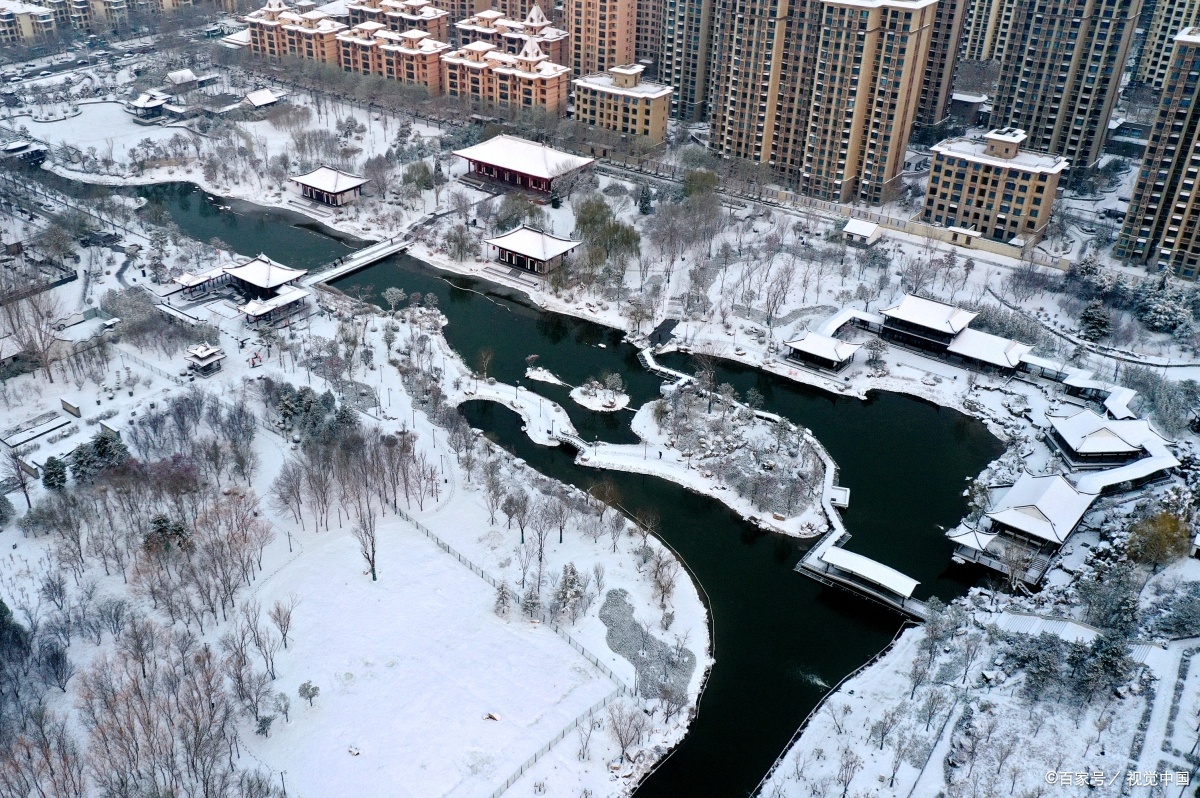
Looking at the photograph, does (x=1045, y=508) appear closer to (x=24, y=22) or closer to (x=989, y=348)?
(x=989, y=348)

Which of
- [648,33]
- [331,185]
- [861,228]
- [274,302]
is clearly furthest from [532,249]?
[648,33]

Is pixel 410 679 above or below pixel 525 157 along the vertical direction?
below

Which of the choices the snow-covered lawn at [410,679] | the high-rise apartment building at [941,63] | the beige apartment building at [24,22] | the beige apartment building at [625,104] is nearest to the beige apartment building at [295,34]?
the beige apartment building at [24,22]

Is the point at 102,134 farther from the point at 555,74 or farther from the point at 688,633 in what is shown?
the point at 688,633

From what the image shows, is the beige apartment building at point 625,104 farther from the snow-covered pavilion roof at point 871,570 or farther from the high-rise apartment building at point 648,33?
the snow-covered pavilion roof at point 871,570

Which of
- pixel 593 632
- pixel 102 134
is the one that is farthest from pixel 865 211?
pixel 102 134

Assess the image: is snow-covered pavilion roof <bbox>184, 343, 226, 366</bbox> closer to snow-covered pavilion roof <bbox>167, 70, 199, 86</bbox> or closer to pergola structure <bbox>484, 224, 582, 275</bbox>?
pergola structure <bbox>484, 224, 582, 275</bbox>
